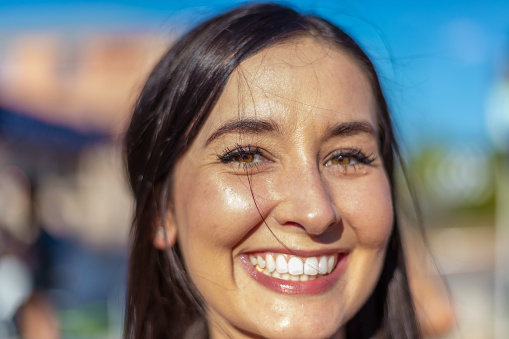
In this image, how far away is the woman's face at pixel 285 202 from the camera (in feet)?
4.11

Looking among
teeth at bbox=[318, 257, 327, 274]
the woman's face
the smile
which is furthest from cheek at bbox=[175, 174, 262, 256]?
teeth at bbox=[318, 257, 327, 274]

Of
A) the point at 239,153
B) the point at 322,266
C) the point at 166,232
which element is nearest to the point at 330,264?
the point at 322,266

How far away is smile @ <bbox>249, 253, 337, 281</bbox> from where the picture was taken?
129 centimetres

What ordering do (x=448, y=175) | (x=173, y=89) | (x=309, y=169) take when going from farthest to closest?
1. (x=448, y=175)
2. (x=173, y=89)
3. (x=309, y=169)

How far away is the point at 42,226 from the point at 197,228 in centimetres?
420

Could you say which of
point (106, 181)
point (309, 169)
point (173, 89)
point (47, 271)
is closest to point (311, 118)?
point (309, 169)

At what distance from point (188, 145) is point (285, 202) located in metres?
0.37

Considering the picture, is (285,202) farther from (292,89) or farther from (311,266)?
(292,89)

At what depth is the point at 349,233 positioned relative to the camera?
132cm

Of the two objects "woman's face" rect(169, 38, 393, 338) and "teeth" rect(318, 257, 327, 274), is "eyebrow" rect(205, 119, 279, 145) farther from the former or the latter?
"teeth" rect(318, 257, 327, 274)

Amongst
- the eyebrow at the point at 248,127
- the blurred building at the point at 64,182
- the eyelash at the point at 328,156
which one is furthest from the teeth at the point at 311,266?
the blurred building at the point at 64,182

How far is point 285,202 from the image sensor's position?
49.0 inches

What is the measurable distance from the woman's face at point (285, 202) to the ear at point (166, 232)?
0.50 ft

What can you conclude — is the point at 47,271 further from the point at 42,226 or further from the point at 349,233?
the point at 349,233
